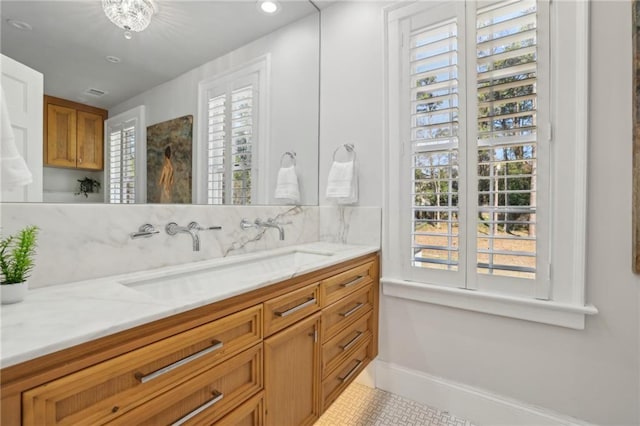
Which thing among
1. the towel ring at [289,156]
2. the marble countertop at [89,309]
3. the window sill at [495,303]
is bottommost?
the window sill at [495,303]

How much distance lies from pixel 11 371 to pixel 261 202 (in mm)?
1436

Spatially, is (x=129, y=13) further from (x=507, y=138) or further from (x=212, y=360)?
(x=507, y=138)

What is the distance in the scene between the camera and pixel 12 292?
819mm

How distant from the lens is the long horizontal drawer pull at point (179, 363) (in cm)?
73

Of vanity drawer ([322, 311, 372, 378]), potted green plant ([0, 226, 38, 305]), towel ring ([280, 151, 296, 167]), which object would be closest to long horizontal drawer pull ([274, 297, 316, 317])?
vanity drawer ([322, 311, 372, 378])

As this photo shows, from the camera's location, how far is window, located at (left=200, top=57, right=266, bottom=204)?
1.61 meters

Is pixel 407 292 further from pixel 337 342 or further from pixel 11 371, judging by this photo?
pixel 11 371

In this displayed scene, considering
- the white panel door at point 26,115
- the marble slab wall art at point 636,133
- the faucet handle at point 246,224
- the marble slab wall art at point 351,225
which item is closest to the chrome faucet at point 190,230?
the faucet handle at point 246,224

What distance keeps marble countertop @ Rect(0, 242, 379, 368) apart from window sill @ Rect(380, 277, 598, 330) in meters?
0.82

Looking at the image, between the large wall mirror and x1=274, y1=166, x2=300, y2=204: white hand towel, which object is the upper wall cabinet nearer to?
the large wall mirror

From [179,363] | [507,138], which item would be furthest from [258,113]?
[179,363]

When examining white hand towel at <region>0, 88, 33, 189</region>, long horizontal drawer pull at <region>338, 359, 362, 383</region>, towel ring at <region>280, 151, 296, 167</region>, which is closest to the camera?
white hand towel at <region>0, 88, 33, 189</region>

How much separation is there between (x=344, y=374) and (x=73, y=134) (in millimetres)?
1566

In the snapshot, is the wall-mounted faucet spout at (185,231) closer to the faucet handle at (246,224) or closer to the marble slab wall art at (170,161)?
the marble slab wall art at (170,161)
